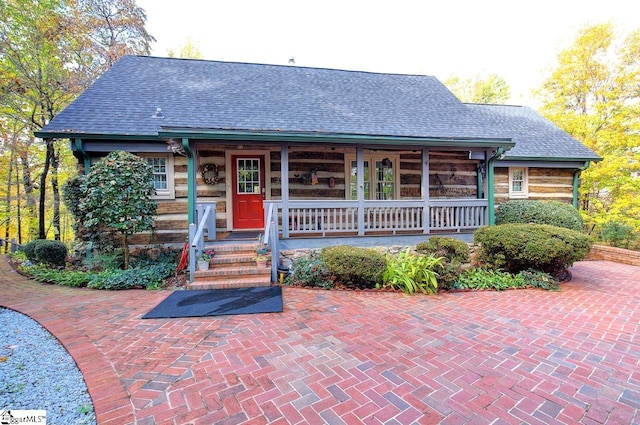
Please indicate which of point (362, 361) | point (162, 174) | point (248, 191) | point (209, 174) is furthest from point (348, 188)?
point (362, 361)

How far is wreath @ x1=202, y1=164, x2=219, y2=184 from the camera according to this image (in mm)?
7867

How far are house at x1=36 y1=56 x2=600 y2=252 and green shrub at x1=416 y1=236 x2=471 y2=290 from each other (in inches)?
42.4

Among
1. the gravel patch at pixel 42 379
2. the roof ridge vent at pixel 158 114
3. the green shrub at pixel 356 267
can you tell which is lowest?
the gravel patch at pixel 42 379

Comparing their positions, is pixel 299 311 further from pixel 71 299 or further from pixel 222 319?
pixel 71 299

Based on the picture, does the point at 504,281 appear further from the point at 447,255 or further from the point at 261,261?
the point at 261,261

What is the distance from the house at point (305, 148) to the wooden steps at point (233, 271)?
0.93 m

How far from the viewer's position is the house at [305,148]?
6727mm

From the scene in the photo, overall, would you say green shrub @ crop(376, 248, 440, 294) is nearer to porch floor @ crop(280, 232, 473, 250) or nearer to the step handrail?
porch floor @ crop(280, 232, 473, 250)

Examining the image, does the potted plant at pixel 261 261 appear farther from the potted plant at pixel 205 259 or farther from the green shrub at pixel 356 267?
the green shrub at pixel 356 267

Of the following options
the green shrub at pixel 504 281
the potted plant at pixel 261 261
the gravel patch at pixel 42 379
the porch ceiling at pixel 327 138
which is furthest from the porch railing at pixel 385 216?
the gravel patch at pixel 42 379

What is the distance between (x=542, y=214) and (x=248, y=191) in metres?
8.26

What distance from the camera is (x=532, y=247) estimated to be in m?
5.61

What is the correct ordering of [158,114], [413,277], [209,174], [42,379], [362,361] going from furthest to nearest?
[209,174]
[158,114]
[413,277]
[362,361]
[42,379]

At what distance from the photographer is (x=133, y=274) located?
5.84m
